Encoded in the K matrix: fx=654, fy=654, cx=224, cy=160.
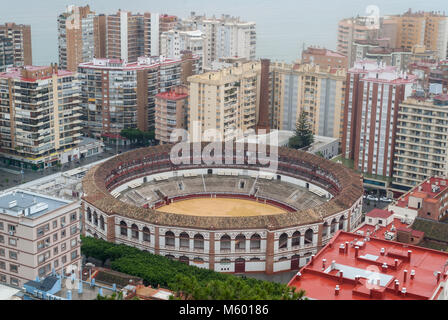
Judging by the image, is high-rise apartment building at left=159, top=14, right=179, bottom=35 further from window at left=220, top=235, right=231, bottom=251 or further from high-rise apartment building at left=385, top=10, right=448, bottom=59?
window at left=220, top=235, right=231, bottom=251

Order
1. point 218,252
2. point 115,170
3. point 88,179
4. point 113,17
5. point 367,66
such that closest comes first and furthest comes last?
point 218,252, point 88,179, point 115,170, point 367,66, point 113,17

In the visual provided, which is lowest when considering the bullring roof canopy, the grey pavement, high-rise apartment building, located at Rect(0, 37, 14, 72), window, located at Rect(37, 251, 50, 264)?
the grey pavement

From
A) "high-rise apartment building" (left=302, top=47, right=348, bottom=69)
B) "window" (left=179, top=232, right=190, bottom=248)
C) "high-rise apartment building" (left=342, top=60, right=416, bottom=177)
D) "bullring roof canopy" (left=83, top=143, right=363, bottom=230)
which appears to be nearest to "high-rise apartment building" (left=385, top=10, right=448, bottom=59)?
"high-rise apartment building" (left=302, top=47, right=348, bottom=69)

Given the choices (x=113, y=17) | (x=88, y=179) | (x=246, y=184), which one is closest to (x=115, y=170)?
(x=88, y=179)

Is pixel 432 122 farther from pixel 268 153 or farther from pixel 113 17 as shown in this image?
pixel 113 17

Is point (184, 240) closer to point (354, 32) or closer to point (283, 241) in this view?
point (283, 241)

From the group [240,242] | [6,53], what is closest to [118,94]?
[6,53]
